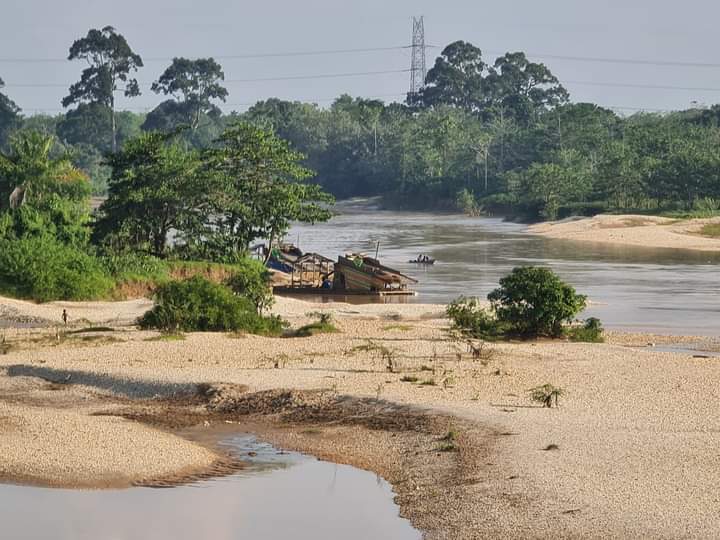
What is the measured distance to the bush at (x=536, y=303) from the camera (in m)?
36.0

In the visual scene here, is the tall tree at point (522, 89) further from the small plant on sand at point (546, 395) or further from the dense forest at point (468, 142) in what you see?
the small plant on sand at point (546, 395)

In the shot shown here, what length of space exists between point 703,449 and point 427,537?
588 cm

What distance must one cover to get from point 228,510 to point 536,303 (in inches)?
733

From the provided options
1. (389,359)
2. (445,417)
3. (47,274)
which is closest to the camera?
(445,417)

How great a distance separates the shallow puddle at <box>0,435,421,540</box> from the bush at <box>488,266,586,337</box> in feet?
51.4

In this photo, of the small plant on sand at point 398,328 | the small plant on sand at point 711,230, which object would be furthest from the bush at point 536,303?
the small plant on sand at point 711,230

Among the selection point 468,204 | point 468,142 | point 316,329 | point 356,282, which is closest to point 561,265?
point 356,282

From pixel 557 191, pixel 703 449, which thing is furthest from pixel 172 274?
pixel 557 191

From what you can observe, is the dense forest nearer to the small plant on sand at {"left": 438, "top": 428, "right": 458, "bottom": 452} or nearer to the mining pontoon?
the mining pontoon

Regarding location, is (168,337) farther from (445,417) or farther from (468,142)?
(468,142)

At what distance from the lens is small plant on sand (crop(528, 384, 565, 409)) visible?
982 inches

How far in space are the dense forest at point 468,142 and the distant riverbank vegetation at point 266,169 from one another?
0.22 metres

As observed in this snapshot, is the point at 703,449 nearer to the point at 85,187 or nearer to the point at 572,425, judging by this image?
the point at 572,425

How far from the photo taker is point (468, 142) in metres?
158
